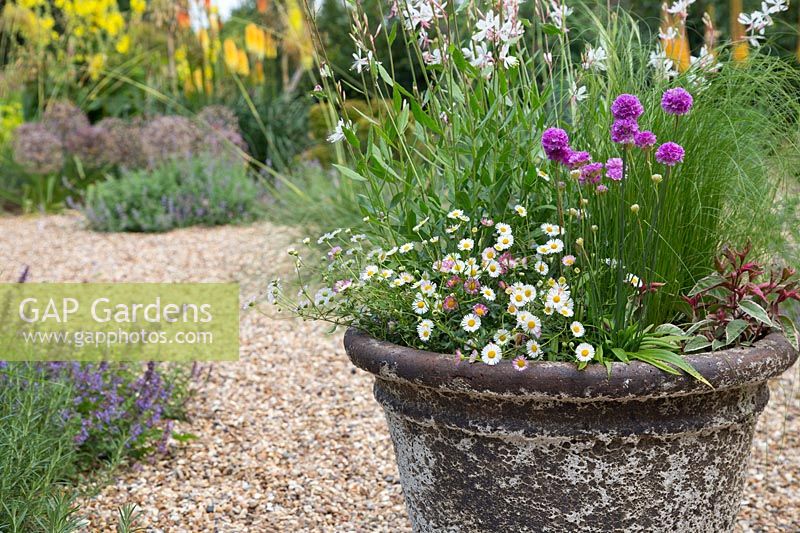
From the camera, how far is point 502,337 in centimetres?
163

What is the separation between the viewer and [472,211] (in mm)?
1850

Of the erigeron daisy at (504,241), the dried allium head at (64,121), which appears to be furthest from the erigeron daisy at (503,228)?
the dried allium head at (64,121)

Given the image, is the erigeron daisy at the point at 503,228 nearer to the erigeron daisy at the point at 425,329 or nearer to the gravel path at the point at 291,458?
the erigeron daisy at the point at 425,329

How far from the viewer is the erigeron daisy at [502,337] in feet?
5.31

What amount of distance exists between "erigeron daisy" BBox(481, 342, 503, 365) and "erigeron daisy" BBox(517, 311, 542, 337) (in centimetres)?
7

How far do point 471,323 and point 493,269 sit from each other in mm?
126

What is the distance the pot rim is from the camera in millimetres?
1542

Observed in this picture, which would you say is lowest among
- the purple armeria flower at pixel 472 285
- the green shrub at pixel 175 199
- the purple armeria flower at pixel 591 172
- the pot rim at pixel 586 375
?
the green shrub at pixel 175 199

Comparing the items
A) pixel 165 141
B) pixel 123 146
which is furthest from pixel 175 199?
pixel 123 146

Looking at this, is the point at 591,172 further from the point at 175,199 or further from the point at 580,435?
the point at 175,199

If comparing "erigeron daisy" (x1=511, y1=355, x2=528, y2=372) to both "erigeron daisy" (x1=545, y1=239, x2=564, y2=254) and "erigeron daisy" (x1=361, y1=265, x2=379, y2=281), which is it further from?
"erigeron daisy" (x1=361, y1=265, x2=379, y2=281)

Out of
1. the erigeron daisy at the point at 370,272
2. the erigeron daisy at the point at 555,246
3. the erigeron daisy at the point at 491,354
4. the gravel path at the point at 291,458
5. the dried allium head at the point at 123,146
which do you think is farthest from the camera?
the dried allium head at the point at 123,146

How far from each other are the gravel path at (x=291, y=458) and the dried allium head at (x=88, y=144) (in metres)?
3.65

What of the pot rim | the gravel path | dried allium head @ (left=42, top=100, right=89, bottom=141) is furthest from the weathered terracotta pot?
dried allium head @ (left=42, top=100, right=89, bottom=141)
